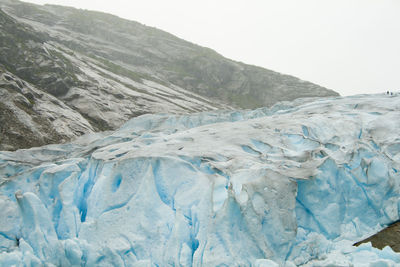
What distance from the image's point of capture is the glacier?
8.89m

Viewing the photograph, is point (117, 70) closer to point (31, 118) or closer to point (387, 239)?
point (31, 118)

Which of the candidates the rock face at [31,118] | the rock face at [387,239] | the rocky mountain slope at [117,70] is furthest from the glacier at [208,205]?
the rocky mountain slope at [117,70]

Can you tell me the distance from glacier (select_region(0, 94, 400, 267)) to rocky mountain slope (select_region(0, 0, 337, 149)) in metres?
14.9

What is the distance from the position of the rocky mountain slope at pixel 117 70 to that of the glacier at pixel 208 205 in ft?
49.0

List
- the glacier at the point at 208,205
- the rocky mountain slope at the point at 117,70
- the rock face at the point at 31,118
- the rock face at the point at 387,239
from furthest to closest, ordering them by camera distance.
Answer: the rocky mountain slope at the point at 117,70 → the rock face at the point at 31,118 → the rock face at the point at 387,239 → the glacier at the point at 208,205

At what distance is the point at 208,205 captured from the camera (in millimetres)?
9328

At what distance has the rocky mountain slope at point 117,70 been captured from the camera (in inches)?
1325

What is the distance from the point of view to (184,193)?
1002 centimetres

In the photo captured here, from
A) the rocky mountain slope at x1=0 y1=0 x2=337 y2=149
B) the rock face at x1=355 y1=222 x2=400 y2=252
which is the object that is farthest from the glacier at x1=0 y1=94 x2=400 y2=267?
the rocky mountain slope at x1=0 y1=0 x2=337 y2=149

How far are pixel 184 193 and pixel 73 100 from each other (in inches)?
1052

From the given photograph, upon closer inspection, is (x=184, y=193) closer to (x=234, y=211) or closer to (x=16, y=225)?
(x=234, y=211)

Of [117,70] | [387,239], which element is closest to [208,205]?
[387,239]

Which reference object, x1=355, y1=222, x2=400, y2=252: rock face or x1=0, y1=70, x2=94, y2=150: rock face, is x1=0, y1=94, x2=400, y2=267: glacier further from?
x1=0, y1=70, x2=94, y2=150: rock face

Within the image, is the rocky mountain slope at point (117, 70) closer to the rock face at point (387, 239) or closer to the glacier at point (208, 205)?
the glacier at point (208, 205)
